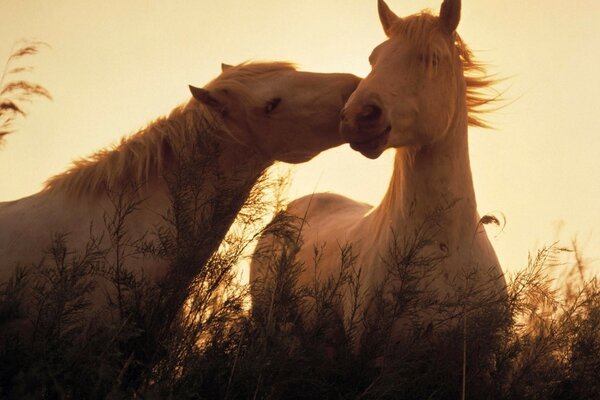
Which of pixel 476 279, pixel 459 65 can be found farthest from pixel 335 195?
pixel 476 279

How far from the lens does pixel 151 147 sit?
4324 millimetres

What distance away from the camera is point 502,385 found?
3588 mm

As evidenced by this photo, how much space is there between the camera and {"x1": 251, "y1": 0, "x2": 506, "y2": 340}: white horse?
12.8 ft

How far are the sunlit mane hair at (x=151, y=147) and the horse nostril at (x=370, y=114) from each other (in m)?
0.77

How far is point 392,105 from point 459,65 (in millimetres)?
729

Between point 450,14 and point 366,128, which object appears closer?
point 366,128

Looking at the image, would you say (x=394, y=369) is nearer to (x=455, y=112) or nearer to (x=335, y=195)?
(x=455, y=112)

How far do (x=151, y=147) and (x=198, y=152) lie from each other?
13.6 inches

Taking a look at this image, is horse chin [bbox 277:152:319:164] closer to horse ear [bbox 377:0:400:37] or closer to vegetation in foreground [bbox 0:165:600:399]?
vegetation in foreground [bbox 0:165:600:399]

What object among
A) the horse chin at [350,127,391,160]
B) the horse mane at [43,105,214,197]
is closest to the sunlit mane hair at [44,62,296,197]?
the horse mane at [43,105,214,197]

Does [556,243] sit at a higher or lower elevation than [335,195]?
lower

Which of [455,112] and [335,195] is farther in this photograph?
[335,195]

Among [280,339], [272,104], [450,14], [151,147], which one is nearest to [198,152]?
[151,147]

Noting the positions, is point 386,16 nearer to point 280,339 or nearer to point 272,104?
point 272,104
